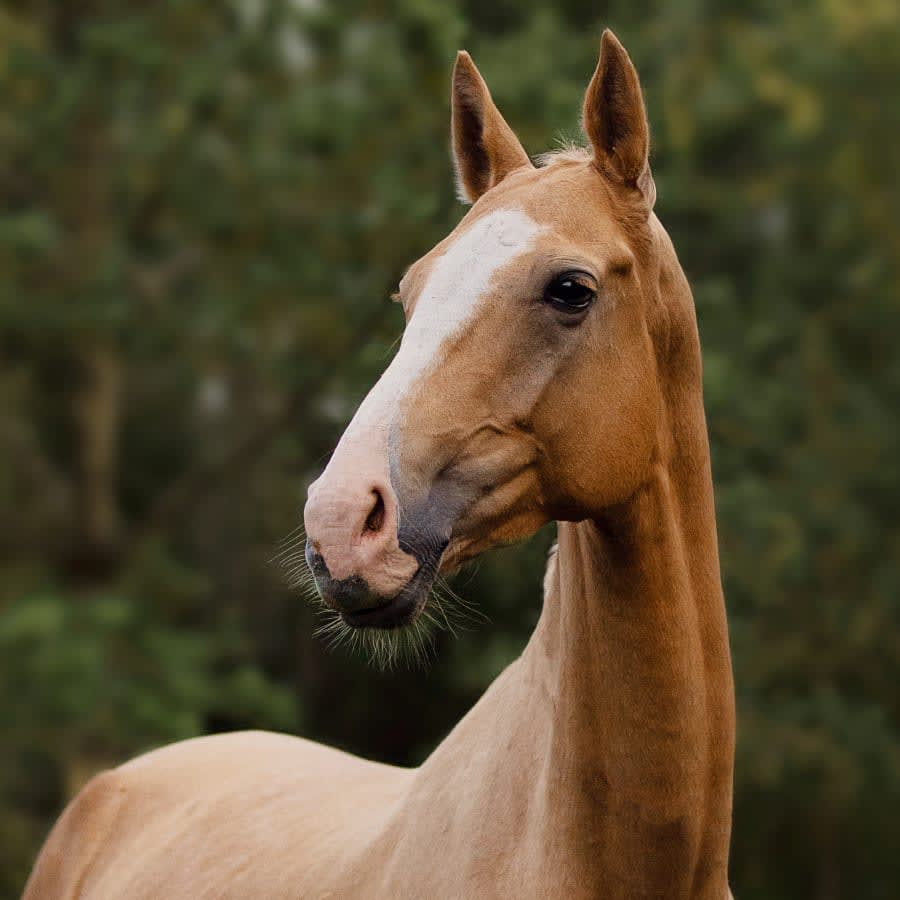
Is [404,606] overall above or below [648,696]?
above

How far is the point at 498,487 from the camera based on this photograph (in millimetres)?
3057

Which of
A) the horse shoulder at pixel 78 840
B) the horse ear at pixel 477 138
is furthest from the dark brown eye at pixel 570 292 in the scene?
the horse shoulder at pixel 78 840

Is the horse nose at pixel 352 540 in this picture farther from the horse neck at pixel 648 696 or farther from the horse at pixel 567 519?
the horse neck at pixel 648 696

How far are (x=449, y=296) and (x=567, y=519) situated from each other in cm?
53

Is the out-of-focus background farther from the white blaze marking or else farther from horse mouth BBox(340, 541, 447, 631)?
horse mouth BBox(340, 541, 447, 631)

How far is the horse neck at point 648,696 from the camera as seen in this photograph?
3148 mm

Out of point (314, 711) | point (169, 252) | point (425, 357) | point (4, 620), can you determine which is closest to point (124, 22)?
point (169, 252)

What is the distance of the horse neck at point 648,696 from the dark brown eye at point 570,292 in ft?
1.22

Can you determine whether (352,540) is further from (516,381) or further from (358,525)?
(516,381)

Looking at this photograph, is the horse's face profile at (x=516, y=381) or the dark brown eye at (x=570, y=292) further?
the dark brown eye at (x=570, y=292)

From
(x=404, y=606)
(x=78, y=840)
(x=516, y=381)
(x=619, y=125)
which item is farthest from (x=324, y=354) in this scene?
(x=404, y=606)

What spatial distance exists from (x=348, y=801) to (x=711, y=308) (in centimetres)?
1404

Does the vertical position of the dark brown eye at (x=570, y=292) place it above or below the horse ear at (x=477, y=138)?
below

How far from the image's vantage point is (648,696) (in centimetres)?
318
